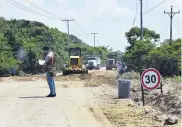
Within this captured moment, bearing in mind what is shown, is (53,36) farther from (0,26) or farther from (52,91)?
(52,91)

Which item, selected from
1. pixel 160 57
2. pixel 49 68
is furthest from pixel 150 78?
pixel 160 57

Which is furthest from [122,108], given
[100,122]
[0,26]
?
[0,26]

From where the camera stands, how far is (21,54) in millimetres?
60406

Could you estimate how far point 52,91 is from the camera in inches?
663

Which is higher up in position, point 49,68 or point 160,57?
point 160,57

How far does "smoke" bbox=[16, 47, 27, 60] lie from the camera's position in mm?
59622

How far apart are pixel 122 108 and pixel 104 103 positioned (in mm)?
1524

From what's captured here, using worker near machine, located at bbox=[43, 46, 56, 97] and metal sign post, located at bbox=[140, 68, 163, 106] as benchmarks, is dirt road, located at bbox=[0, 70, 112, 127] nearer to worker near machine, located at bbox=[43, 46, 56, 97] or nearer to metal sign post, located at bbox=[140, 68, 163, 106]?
worker near machine, located at bbox=[43, 46, 56, 97]

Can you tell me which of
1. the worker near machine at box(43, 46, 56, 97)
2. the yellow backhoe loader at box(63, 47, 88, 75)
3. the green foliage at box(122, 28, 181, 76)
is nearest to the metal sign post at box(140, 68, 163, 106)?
the worker near machine at box(43, 46, 56, 97)

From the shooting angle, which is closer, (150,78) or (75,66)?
(150,78)

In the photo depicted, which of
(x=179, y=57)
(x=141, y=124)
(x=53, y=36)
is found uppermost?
(x=53, y=36)

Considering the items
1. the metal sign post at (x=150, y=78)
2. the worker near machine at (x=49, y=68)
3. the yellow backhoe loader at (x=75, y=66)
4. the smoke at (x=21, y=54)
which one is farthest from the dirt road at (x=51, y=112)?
the smoke at (x=21, y=54)

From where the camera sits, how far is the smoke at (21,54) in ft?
196

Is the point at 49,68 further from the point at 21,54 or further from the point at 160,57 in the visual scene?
the point at 21,54
